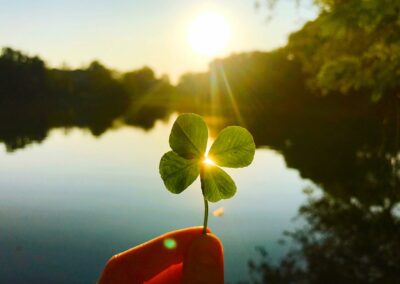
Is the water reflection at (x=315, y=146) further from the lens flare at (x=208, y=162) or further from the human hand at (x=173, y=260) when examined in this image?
the human hand at (x=173, y=260)

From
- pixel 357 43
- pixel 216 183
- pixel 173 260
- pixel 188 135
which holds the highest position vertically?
pixel 357 43

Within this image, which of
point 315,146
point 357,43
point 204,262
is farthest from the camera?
point 315,146

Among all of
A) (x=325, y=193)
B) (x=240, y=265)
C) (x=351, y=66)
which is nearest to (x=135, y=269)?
(x=240, y=265)

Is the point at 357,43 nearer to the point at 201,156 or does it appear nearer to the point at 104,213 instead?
the point at 104,213

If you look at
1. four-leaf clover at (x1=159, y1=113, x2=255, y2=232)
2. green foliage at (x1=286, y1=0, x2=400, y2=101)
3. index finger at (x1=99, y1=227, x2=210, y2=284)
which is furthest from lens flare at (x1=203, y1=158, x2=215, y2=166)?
green foliage at (x1=286, y1=0, x2=400, y2=101)

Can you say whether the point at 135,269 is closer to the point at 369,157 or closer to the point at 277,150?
the point at 369,157

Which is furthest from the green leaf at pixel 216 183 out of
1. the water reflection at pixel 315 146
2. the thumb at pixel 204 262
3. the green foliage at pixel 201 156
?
the water reflection at pixel 315 146

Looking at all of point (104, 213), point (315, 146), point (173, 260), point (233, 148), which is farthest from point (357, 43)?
point (315, 146)
